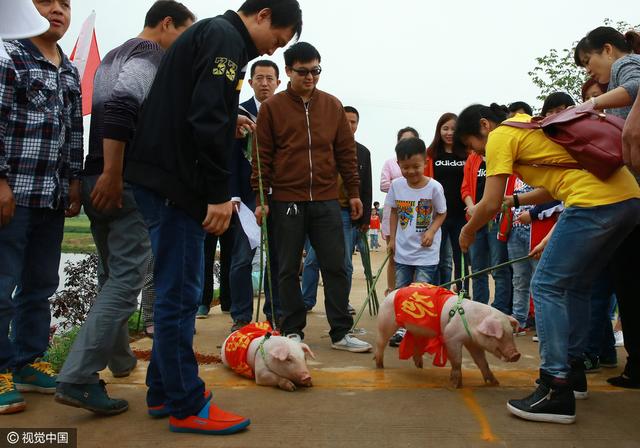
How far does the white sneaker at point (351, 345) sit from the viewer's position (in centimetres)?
428

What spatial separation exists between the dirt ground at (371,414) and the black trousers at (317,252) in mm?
543

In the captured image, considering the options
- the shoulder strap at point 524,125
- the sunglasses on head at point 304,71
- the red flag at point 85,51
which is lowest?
the shoulder strap at point 524,125

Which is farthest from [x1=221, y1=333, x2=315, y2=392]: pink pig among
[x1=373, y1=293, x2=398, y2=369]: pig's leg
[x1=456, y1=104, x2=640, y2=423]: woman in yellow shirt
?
[x1=456, y1=104, x2=640, y2=423]: woman in yellow shirt

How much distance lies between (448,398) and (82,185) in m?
2.26

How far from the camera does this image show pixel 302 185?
429cm

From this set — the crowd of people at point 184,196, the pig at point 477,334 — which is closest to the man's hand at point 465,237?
the crowd of people at point 184,196

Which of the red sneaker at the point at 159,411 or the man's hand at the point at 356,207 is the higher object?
the man's hand at the point at 356,207

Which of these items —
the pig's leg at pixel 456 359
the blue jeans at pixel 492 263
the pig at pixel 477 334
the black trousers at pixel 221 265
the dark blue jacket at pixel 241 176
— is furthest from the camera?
the black trousers at pixel 221 265

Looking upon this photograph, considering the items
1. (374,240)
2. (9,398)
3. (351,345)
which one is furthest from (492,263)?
(374,240)

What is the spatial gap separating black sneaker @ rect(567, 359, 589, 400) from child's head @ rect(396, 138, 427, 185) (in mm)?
2135

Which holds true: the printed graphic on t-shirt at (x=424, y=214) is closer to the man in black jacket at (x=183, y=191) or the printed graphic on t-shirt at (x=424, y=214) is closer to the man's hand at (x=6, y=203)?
the man in black jacket at (x=183, y=191)

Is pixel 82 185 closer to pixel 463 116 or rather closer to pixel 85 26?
pixel 463 116

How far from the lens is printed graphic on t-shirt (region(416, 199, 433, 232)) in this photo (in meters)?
4.92

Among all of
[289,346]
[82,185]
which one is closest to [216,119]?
[82,185]
